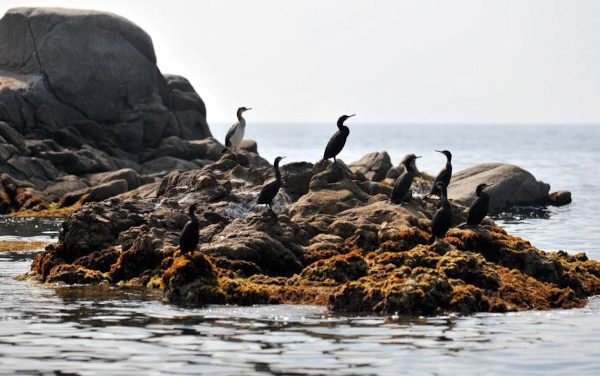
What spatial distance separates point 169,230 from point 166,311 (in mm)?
5701

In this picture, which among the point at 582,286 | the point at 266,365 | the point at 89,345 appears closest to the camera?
the point at 266,365

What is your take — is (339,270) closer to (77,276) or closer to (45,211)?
(77,276)

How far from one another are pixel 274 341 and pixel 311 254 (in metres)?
6.87

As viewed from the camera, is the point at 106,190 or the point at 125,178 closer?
the point at 106,190

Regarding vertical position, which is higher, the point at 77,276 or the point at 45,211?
the point at 77,276

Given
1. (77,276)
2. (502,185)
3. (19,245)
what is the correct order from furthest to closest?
(502,185)
(19,245)
(77,276)

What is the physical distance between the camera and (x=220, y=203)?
92.4ft

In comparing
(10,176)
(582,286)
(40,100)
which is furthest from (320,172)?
(40,100)

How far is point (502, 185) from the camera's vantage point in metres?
50.4

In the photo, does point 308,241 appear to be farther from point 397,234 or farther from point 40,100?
point 40,100

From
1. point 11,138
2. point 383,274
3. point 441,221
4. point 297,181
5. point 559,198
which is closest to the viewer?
point 383,274

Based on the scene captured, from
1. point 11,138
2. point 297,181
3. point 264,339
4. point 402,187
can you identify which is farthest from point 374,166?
point 264,339

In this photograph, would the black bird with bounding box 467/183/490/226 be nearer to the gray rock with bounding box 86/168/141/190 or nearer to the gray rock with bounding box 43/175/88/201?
the gray rock with bounding box 86/168/141/190

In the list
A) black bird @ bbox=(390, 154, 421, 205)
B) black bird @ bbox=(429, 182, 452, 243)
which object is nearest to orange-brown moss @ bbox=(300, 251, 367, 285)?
black bird @ bbox=(429, 182, 452, 243)
